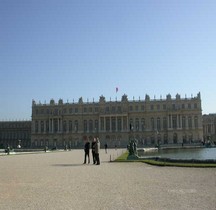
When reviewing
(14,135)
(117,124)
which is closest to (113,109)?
(117,124)

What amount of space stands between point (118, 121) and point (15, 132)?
41.0 meters

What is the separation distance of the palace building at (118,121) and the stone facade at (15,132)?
15.2 meters

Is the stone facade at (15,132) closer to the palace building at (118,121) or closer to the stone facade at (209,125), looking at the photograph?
the palace building at (118,121)

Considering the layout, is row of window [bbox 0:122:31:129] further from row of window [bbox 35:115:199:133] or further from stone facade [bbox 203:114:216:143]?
stone facade [bbox 203:114:216:143]

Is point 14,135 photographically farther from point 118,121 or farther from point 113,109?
point 118,121

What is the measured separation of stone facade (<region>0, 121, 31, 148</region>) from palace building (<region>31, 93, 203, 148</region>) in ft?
49.8

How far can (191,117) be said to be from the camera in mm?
110062

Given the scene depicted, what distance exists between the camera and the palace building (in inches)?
4328

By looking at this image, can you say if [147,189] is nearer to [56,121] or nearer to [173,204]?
[173,204]

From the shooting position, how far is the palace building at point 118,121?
10994 cm

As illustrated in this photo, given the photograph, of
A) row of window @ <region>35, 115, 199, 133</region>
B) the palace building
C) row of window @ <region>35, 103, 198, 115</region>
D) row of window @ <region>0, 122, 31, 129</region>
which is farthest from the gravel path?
row of window @ <region>0, 122, 31, 129</region>

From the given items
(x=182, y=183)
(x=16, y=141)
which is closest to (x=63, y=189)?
(x=182, y=183)

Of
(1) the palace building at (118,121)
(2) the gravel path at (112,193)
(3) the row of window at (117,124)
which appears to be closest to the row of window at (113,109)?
(1) the palace building at (118,121)

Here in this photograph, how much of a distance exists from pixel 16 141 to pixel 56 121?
24228 millimetres
